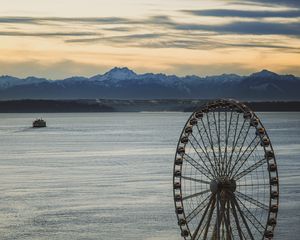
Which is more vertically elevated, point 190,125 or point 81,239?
point 190,125

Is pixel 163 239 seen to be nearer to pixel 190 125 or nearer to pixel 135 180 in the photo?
pixel 190 125

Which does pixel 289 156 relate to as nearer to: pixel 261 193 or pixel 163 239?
pixel 261 193

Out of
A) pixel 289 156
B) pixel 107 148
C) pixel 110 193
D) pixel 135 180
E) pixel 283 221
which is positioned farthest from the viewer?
pixel 107 148

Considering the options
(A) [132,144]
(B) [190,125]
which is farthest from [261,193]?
(A) [132,144]

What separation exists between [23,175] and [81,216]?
1495 inches

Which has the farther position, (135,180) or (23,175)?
(23,175)

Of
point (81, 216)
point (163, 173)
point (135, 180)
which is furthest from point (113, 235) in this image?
point (163, 173)

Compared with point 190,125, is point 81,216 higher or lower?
lower

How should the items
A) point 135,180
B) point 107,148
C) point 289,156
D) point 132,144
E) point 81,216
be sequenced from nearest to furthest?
point 81,216 → point 135,180 → point 289,156 → point 107,148 → point 132,144

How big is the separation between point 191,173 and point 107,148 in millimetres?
64498

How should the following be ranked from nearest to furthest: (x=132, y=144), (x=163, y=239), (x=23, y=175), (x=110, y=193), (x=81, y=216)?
(x=163, y=239) → (x=81, y=216) → (x=110, y=193) → (x=23, y=175) → (x=132, y=144)

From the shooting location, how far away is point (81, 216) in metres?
73.3

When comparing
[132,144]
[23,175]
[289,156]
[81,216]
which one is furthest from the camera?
[132,144]

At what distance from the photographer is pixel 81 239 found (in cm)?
6316
